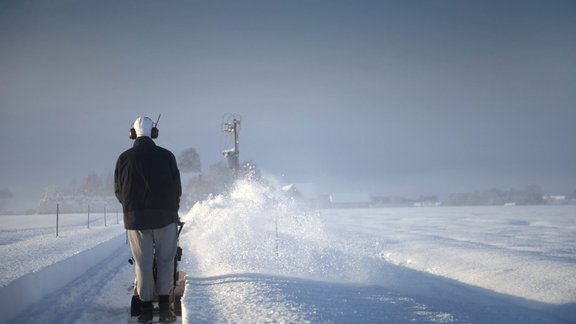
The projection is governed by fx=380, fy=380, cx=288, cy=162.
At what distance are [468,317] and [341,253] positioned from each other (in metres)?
6.63

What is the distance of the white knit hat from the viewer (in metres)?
4.26

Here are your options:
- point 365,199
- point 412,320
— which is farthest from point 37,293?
point 365,199

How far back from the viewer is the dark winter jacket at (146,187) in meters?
3.87

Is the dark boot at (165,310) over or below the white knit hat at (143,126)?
below

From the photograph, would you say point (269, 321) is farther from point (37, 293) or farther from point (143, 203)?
point (37, 293)

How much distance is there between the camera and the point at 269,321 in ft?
13.4

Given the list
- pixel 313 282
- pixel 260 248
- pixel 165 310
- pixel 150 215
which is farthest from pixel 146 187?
pixel 260 248

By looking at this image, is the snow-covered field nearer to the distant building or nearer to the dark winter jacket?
the dark winter jacket

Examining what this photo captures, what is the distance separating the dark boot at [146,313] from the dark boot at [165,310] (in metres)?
0.09

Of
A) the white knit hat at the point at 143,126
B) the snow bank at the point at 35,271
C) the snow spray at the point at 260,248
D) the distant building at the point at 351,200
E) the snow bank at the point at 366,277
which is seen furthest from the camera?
the distant building at the point at 351,200

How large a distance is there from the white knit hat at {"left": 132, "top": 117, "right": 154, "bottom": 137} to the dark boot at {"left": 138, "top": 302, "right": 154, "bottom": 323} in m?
1.83

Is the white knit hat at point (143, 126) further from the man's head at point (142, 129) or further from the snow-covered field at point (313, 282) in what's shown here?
the snow-covered field at point (313, 282)

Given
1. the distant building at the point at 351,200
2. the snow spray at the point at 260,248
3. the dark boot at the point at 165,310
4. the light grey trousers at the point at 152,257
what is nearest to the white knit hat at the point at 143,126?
the light grey trousers at the point at 152,257

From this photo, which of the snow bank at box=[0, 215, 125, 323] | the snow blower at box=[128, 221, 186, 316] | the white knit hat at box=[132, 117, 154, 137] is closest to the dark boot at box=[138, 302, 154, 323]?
the snow blower at box=[128, 221, 186, 316]
